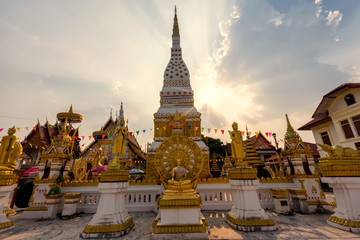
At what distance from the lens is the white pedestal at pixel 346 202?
13.8ft

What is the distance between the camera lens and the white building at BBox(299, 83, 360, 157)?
42.9 ft

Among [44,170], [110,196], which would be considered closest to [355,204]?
[110,196]

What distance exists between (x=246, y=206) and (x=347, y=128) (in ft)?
52.7

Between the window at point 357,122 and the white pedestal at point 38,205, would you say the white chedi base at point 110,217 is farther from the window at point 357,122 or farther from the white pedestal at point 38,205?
the window at point 357,122

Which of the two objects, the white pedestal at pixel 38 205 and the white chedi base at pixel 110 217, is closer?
the white chedi base at pixel 110 217

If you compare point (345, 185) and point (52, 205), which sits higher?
point (345, 185)

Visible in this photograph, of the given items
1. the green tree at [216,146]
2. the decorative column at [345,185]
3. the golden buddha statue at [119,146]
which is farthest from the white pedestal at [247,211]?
the green tree at [216,146]

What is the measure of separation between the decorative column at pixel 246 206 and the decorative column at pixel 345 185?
1.95 meters

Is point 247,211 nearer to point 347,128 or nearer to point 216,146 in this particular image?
point 347,128

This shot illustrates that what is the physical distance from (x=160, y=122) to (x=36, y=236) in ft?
34.5

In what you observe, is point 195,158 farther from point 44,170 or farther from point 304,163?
point 44,170

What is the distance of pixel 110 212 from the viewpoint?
4.51 meters

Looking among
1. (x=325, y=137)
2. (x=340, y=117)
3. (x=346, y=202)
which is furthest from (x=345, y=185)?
(x=325, y=137)

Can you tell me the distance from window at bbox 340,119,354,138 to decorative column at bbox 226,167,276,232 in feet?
50.0
